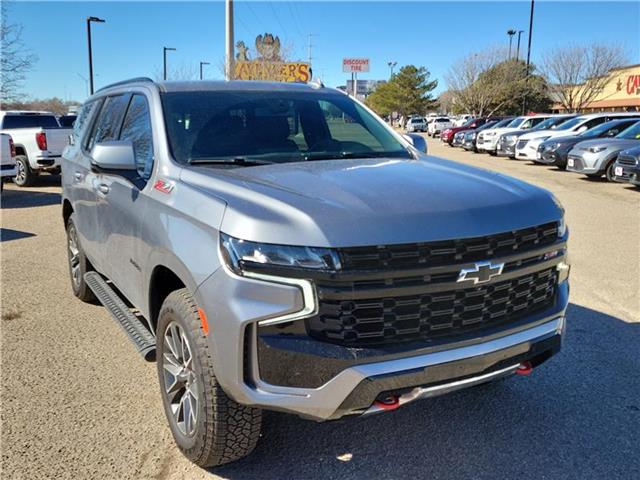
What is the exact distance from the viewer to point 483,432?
3135mm

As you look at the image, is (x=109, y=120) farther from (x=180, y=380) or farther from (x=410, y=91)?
(x=410, y=91)

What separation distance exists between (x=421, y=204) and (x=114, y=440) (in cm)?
209

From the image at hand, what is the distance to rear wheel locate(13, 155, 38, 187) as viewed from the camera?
14.0 m

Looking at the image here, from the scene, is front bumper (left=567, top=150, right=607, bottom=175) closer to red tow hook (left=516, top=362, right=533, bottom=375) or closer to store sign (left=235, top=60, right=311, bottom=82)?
red tow hook (left=516, top=362, right=533, bottom=375)

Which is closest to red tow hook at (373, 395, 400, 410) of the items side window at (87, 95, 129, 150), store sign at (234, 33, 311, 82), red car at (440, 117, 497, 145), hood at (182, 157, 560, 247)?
hood at (182, 157, 560, 247)

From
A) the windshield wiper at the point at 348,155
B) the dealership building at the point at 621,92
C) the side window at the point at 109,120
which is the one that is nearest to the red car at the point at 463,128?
the dealership building at the point at 621,92

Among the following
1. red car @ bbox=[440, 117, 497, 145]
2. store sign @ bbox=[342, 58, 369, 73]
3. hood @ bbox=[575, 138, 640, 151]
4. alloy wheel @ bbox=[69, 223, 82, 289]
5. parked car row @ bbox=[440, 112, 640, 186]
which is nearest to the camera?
alloy wheel @ bbox=[69, 223, 82, 289]

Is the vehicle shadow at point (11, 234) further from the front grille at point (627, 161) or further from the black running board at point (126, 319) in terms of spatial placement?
the front grille at point (627, 161)

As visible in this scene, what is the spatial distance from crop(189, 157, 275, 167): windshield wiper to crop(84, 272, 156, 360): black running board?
1.10m

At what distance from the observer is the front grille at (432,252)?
2.25 m

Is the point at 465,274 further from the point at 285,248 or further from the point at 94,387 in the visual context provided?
the point at 94,387

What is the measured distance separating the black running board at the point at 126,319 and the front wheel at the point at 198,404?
0.39 m

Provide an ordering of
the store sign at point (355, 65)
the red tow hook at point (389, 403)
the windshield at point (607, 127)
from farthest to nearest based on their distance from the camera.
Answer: the store sign at point (355, 65), the windshield at point (607, 127), the red tow hook at point (389, 403)

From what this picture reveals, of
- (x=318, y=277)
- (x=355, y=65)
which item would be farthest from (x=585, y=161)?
(x=355, y=65)
